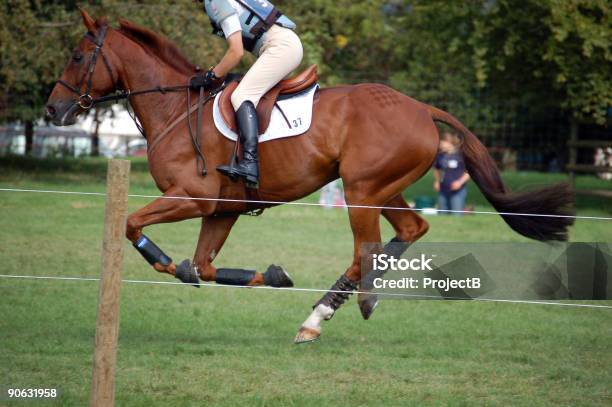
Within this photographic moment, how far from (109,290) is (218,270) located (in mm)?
1934

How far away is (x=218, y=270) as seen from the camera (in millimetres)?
6680

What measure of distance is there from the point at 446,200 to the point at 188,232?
4994 millimetres

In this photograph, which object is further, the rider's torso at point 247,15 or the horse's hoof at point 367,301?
the horse's hoof at point 367,301

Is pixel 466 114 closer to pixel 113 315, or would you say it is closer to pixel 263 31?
pixel 263 31

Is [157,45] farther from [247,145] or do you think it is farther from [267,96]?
[247,145]

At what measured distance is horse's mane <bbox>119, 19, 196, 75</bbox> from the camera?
7.16 meters

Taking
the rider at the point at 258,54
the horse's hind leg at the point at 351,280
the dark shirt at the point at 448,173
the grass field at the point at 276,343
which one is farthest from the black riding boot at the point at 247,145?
the dark shirt at the point at 448,173

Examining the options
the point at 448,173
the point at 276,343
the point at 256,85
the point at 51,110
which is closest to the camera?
the point at 256,85

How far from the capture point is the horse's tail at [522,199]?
6.74 m

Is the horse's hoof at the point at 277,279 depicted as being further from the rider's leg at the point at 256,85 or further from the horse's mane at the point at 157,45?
the horse's mane at the point at 157,45

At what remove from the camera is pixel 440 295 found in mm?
5867

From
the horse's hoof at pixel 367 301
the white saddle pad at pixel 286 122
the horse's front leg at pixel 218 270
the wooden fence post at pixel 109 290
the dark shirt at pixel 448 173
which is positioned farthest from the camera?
the dark shirt at pixel 448 173

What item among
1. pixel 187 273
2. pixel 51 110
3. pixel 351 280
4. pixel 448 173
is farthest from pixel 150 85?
pixel 448 173

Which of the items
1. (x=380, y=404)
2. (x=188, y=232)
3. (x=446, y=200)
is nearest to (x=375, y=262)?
(x=380, y=404)
